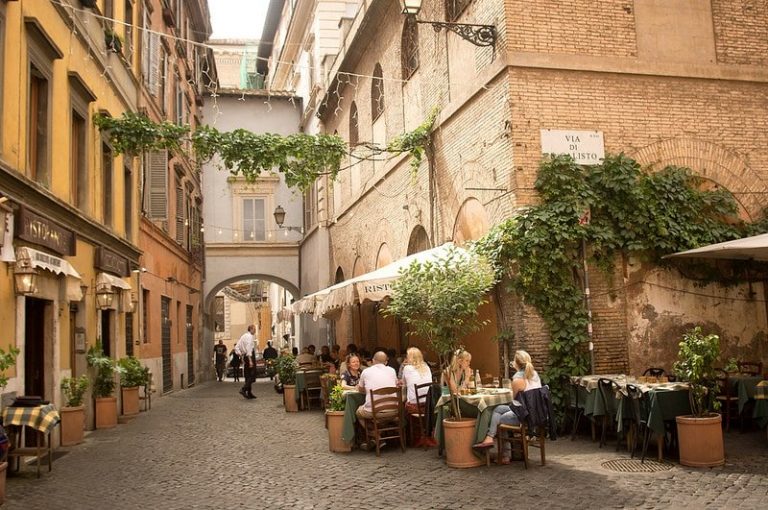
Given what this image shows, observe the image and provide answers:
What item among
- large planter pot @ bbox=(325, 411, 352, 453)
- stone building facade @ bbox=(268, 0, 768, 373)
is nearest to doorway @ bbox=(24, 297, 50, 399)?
large planter pot @ bbox=(325, 411, 352, 453)

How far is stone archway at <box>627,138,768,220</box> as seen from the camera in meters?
11.7

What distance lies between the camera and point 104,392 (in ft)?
43.0

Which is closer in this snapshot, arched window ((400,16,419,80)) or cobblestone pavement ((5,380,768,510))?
cobblestone pavement ((5,380,768,510))

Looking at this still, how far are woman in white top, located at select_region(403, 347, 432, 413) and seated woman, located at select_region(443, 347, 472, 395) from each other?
80 cm

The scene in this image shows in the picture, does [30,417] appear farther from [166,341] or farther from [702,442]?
[166,341]

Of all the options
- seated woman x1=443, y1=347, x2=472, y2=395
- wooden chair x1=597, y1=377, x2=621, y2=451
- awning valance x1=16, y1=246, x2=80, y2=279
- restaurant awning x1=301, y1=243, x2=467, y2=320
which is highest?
awning valance x1=16, y1=246, x2=80, y2=279

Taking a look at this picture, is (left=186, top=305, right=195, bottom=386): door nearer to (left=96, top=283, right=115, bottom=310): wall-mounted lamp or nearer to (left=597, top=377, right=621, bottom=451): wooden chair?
(left=96, top=283, right=115, bottom=310): wall-mounted lamp

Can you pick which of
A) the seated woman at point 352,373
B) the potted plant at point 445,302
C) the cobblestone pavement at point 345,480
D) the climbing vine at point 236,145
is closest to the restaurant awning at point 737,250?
the cobblestone pavement at point 345,480

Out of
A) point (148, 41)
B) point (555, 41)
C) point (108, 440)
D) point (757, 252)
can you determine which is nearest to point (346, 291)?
point (108, 440)

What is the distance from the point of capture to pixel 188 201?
992 inches

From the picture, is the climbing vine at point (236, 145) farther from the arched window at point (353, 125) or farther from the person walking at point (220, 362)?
the person walking at point (220, 362)

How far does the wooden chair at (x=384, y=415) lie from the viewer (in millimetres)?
→ 9461

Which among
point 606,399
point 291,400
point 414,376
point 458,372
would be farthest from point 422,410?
point 291,400

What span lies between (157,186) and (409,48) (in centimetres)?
697
